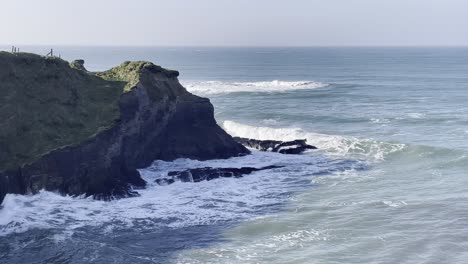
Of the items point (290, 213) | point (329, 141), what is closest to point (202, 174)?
point (290, 213)

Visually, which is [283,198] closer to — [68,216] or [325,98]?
[68,216]

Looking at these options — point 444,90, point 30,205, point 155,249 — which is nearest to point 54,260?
point 155,249

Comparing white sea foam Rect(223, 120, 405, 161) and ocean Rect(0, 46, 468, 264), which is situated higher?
white sea foam Rect(223, 120, 405, 161)

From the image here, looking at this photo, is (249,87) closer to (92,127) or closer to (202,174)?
(202,174)

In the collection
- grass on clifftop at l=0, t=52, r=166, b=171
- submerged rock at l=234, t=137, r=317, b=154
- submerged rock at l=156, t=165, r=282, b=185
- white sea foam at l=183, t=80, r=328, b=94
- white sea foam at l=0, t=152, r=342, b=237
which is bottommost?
white sea foam at l=0, t=152, r=342, b=237

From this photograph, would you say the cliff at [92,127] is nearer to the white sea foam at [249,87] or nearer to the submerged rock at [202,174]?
the submerged rock at [202,174]

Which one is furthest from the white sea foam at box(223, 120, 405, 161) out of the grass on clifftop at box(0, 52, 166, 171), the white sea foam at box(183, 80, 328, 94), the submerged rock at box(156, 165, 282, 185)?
the white sea foam at box(183, 80, 328, 94)

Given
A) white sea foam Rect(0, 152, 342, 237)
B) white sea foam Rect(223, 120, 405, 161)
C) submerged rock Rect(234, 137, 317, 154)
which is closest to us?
white sea foam Rect(0, 152, 342, 237)

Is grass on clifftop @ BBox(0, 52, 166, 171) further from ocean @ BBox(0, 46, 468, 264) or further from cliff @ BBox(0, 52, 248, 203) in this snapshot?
ocean @ BBox(0, 46, 468, 264)
